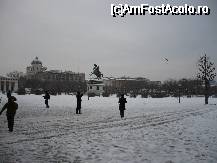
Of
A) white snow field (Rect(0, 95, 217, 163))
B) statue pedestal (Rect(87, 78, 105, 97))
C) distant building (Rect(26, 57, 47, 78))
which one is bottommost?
white snow field (Rect(0, 95, 217, 163))

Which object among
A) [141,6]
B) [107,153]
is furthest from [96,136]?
[141,6]

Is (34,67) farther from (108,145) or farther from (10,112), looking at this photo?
(108,145)

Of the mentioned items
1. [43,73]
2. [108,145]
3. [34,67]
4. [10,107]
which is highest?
[34,67]

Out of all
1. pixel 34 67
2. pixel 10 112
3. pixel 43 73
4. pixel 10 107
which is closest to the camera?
pixel 10 112

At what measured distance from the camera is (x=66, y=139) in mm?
10758

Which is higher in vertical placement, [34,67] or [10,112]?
[34,67]

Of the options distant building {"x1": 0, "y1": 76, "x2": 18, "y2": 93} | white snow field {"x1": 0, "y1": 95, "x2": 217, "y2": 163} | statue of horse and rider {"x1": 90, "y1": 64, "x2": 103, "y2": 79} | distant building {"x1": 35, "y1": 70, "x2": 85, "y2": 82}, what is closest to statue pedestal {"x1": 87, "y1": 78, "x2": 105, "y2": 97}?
statue of horse and rider {"x1": 90, "y1": 64, "x2": 103, "y2": 79}

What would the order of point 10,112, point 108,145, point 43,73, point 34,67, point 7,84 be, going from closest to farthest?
1. point 108,145
2. point 10,112
3. point 7,84
4. point 43,73
5. point 34,67

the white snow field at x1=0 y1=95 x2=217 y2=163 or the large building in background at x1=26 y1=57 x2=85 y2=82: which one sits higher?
the large building in background at x1=26 y1=57 x2=85 y2=82

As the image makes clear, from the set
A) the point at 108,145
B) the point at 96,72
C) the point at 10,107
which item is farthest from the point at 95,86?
the point at 108,145

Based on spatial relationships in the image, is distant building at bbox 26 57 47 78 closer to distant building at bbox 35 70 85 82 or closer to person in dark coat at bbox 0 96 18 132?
distant building at bbox 35 70 85 82

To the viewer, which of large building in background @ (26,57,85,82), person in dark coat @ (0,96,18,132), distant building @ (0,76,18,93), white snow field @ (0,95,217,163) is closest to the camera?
white snow field @ (0,95,217,163)

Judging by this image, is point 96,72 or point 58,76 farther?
point 58,76

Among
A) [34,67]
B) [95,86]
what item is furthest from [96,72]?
[34,67]
